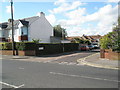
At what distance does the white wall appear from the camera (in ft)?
95.9

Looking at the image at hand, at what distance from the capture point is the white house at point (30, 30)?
94.3 ft

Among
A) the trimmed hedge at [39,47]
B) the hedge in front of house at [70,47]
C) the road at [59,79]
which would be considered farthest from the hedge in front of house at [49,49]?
the road at [59,79]

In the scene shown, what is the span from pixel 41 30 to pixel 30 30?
12.2 feet

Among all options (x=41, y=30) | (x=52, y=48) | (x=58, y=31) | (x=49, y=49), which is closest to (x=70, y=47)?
(x=52, y=48)

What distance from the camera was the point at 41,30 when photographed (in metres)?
31.8

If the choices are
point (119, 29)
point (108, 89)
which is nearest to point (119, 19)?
point (119, 29)

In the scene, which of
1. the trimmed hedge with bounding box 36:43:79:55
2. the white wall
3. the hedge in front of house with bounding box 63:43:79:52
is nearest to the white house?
the white wall

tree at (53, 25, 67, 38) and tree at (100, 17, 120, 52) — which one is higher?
tree at (53, 25, 67, 38)

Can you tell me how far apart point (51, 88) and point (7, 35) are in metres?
31.3

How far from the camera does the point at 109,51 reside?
46.1 ft

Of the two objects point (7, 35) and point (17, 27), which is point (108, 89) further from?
point (7, 35)

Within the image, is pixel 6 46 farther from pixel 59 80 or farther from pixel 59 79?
pixel 59 80

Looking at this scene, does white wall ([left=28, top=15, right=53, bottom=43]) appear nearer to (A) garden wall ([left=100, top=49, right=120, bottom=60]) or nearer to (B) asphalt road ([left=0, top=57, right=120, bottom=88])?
(A) garden wall ([left=100, top=49, right=120, bottom=60])

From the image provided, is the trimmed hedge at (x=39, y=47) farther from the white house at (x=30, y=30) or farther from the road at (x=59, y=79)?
the road at (x=59, y=79)
